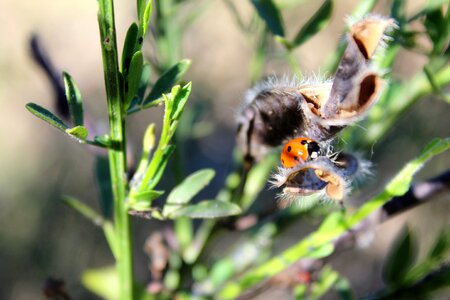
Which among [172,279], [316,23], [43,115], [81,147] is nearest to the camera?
[43,115]

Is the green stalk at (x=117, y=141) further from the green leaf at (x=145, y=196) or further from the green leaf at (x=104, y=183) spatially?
the green leaf at (x=104, y=183)

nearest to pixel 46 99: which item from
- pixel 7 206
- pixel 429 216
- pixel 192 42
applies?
pixel 7 206

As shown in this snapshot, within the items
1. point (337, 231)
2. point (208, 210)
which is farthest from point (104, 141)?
point (337, 231)

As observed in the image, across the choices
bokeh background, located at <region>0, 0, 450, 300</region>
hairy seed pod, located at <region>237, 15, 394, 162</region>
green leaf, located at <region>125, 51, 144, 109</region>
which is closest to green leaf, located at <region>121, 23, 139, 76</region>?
green leaf, located at <region>125, 51, 144, 109</region>

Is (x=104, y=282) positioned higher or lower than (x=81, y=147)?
higher

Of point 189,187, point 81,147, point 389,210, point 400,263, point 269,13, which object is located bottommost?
point 81,147

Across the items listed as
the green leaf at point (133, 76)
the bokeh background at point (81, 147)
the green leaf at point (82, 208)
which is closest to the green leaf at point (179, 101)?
the green leaf at point (133, 76)

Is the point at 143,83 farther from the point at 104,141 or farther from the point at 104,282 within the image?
the point at 104,282
